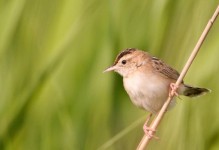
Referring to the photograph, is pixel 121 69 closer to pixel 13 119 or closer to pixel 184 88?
pixel 184 88

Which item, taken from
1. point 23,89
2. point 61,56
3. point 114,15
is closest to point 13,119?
point 23,89

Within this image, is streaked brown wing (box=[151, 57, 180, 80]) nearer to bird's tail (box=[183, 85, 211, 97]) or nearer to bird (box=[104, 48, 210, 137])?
bird (box=[104, 48, 210, 137])

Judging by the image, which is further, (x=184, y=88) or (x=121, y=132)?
(x=121, y=132)

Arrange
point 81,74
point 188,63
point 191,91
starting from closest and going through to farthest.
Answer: point 188,63 < point 191,91 < point 81,74

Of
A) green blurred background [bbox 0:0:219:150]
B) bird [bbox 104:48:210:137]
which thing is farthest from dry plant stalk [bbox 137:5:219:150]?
green blurred background [bbox 0:0:219:150]

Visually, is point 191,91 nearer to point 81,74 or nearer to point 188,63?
point 81,74

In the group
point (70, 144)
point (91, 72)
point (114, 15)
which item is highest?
point (114, 15)

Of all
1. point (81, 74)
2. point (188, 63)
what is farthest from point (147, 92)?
point (188, 63)
